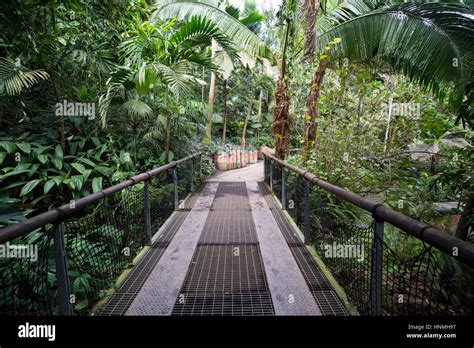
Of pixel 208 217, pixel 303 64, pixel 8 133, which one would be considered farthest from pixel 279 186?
pixel 8 133

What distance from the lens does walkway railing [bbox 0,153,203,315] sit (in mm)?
1402

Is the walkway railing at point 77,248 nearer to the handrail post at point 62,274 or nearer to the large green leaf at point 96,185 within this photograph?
the handrail post at point 62,274

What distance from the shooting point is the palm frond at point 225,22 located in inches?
210

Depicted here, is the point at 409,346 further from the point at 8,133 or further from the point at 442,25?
the point at 8,133

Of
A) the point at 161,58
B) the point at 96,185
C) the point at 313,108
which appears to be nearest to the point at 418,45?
the point at 313,108

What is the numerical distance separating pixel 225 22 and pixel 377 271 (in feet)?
18.4

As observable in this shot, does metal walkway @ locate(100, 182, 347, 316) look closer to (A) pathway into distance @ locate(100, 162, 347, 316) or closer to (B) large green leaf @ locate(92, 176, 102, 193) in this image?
(A) pathway into distance @ locate(100, 162, 347, 316)

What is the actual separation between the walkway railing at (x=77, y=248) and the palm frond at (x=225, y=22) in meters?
3.14

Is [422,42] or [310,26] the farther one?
[310,26]

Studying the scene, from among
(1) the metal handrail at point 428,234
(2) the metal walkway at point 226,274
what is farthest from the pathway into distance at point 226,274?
(1) the metal handrail at point 428,234

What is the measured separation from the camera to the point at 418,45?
302 cm

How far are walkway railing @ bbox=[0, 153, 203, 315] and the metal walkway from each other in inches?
8.7

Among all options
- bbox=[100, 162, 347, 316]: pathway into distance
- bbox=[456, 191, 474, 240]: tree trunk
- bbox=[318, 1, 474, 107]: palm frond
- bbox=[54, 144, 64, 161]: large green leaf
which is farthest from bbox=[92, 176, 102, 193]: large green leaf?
bbox=[318, 1, 474, 107]: palm frond

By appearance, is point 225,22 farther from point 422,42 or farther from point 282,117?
point 422,42
